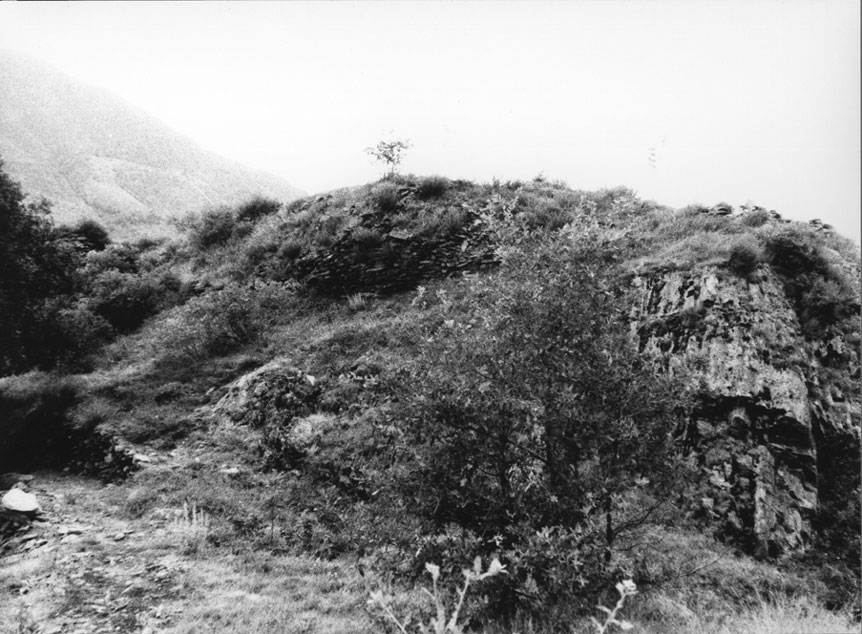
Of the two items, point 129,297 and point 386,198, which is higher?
point 386,198

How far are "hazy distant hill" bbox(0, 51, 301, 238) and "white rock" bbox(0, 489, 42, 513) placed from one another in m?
25.6

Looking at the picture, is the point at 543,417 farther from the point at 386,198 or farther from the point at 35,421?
the point at 386,198

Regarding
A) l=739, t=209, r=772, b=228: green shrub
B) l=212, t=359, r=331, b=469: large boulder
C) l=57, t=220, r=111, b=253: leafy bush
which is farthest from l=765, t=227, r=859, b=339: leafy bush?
l=57, t=220, r=111, b=253: leafy bush

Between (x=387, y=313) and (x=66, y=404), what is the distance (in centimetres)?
1031

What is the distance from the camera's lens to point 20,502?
1012cm

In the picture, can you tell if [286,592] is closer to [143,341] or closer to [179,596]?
[179,596]

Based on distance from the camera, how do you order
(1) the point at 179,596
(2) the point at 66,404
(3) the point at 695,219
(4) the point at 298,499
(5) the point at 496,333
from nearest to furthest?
(5) the point at 496,333 < (1) the point at 179,596 < (4) the point at 298,499 < (2) the point at 66,404 < (3) the point at 695,219

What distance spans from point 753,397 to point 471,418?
276 inches

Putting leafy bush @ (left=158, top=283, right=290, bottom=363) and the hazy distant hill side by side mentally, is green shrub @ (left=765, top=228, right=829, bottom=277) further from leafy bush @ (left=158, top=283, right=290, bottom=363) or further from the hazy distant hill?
the hazy distant hill

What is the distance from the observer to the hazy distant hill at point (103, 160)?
39.4 m

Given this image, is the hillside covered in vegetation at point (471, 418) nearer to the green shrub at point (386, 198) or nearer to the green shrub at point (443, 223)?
the green shrub at point (443, 223)

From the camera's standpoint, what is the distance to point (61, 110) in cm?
5509

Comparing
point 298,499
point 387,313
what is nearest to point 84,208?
point 387,313

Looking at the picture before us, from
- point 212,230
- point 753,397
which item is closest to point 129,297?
point 212,230
